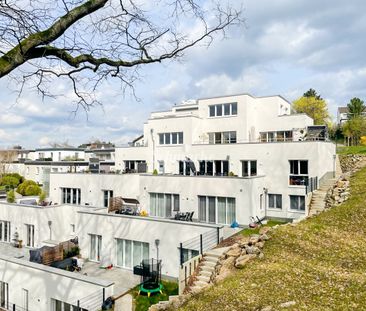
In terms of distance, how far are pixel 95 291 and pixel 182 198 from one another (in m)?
10.9

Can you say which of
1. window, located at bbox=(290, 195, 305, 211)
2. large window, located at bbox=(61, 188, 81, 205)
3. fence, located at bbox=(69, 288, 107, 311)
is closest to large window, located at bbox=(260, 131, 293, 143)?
window, located at bbox=(290, 195, 305, 211)

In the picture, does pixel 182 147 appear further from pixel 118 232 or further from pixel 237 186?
pixel 118 232

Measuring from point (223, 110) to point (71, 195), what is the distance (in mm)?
17101

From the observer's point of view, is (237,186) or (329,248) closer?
(329,248)

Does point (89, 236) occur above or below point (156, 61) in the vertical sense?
below

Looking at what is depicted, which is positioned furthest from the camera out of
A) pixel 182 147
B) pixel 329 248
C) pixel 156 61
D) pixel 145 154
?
pixel 145 154

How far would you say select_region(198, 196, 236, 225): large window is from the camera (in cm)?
2128

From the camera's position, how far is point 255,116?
98.1 ft

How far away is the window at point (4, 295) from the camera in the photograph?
16969mm

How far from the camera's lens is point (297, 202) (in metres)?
22.2

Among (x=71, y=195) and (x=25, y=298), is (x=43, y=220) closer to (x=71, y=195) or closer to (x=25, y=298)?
(x=71, y=195)

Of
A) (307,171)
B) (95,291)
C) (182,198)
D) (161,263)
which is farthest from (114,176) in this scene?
(307,171)

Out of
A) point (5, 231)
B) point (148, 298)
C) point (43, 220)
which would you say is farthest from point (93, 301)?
point (5, 231)

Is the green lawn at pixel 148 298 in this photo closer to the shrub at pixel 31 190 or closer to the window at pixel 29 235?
the window at pixel 29 235
